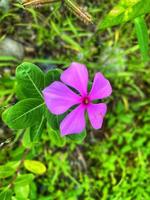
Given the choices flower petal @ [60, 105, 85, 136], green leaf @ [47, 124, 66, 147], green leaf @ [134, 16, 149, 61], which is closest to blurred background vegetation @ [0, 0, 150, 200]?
green leaf @ [47, 124, 66, 147]

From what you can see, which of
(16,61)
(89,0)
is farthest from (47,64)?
(89,0)

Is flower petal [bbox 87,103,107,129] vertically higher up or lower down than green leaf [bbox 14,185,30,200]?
higher up

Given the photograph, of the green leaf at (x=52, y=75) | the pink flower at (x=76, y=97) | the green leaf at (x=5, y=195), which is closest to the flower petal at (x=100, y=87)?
the pink flower at (x=76, y=97)

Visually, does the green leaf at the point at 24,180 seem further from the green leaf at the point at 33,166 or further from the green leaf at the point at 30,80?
the green leaf at the point at 30,80

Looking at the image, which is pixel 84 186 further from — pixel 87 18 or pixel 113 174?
pixel 87 18

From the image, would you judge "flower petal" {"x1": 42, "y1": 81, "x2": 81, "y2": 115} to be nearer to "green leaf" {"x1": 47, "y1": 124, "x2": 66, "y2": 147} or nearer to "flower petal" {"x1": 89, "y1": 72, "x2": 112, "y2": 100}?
"flower petal" {"x1": 89, "y1": 72, "x2": 112, "y2": 100}

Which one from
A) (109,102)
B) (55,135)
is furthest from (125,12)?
(109,102)

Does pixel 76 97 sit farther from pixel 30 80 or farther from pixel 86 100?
pixel 30 80
